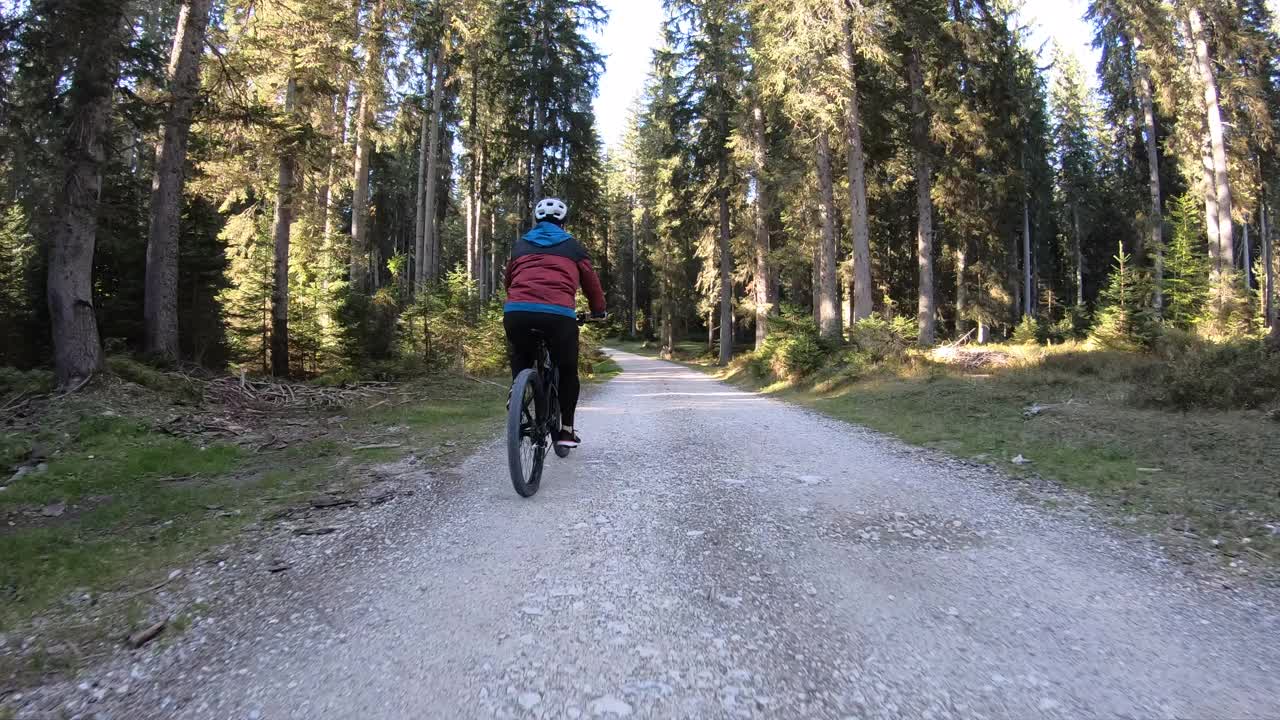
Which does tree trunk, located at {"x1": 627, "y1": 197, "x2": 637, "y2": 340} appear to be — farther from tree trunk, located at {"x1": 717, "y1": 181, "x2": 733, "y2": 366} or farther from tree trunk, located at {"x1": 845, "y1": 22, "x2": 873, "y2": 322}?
tree trunk, located at {"x1": 845, "y1": 22, "x2": 873, "y2": 322}

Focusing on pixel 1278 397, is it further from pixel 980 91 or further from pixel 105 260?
pixel 105 260

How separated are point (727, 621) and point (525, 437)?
7.58ft

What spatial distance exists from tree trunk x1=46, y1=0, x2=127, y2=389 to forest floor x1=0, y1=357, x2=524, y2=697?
1.60 feet

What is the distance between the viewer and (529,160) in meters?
23.2

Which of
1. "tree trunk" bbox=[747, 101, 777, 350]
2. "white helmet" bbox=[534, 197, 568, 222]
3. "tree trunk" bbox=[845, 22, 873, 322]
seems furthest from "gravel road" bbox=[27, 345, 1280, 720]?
"tree trunk" bbox=[747, 101, 777, 350]

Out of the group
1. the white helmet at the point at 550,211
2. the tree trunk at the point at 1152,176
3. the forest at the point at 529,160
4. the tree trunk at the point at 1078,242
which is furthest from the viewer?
the tree trunk at the point at 1078,242

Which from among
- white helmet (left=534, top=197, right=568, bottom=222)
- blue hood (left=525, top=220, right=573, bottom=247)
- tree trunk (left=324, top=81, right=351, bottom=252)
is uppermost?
tree trunk (left=324, top=81, right=351, bottom=252)

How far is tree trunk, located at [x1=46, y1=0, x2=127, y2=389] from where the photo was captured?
6508mm

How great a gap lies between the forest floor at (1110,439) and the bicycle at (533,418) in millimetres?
3880

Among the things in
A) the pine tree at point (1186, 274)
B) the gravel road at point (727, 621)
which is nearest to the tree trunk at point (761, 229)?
the pine tree at point (1186, 274)

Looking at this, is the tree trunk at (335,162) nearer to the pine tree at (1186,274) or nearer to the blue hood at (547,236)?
the blue hood at (547,236)

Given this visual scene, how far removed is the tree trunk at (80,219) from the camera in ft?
21.4

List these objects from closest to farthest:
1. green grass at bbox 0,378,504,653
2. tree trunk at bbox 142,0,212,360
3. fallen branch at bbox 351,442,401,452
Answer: green grass at bbox 0,378,504,653
fallen branch at bbox 351,442,401,452
tree trunk at bbox 142,0,212,360

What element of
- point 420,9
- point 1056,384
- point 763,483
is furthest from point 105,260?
point 1056,384
